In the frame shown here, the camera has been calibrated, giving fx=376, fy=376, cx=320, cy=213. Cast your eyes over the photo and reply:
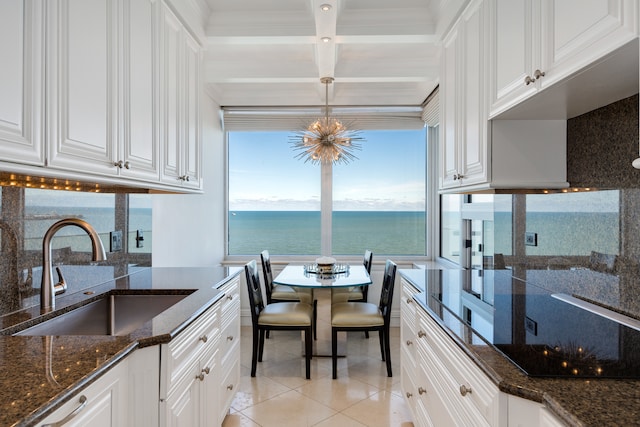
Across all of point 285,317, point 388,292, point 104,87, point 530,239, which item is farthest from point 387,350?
point 104,87

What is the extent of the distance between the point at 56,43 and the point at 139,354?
106cm

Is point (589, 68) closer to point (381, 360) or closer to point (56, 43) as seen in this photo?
point (56, 43)

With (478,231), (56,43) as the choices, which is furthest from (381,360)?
(56,43)

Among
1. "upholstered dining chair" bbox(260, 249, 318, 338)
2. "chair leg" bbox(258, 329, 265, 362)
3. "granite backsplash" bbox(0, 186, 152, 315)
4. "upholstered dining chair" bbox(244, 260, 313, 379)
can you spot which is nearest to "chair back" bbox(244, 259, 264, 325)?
"upholstered dining chair" bbox(244, 260, 313, 379)

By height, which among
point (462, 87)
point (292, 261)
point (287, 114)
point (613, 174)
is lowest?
point (292, 261)

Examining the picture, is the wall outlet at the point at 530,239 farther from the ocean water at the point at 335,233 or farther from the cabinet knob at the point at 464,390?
the ocean water at the point at 335,233

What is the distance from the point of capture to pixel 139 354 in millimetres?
1271

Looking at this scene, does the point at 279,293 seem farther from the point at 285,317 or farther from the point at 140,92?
the point at 140,92

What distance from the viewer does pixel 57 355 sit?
1095 mm

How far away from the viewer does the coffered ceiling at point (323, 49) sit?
2.60 m

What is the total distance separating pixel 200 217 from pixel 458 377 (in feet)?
10.1

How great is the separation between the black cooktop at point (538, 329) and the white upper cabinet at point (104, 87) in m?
1.49

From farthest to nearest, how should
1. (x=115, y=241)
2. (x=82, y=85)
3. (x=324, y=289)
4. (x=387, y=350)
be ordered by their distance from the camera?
(x=324, y=289)
(x=387, y=350)
(x=115, y=241)
(x=82, y=85)

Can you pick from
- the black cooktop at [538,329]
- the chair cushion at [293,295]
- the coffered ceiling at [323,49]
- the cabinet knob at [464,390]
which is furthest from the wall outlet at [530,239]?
the chair cushion at [293,295]
